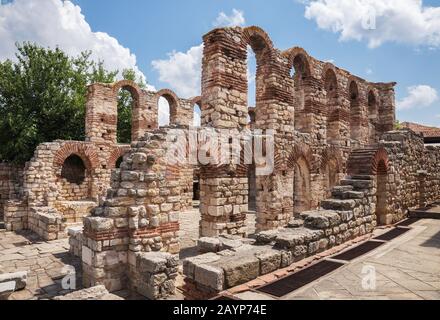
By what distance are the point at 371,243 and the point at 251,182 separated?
1533 cm

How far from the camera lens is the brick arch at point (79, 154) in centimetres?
1366

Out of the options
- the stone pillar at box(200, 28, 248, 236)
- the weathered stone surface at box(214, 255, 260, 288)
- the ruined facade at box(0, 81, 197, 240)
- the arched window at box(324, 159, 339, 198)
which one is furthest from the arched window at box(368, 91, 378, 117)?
the weathered stone surface at box(214, 255, 260, 288)

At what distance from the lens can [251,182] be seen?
861 inches

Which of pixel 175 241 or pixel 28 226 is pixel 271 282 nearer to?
pixel 175 241

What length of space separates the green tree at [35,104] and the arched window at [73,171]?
5.49 feet

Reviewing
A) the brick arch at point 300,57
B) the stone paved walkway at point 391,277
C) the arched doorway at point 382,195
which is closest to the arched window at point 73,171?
the brick arch at point 300,57

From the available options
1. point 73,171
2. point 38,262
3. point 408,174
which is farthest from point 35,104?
point 408,174

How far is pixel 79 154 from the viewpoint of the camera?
47.5ft

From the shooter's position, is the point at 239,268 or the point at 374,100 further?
the point at 374,100

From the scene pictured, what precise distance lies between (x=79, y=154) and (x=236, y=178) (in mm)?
8931

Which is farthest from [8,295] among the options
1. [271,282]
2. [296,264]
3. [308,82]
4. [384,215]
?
[308,82]

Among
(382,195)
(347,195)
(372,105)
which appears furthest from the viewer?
(372,105)

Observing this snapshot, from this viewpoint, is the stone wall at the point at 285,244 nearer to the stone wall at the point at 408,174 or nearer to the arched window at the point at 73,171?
the stone wall at the point at 408,174

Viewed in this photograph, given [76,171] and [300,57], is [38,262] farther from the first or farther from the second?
[300,57]
